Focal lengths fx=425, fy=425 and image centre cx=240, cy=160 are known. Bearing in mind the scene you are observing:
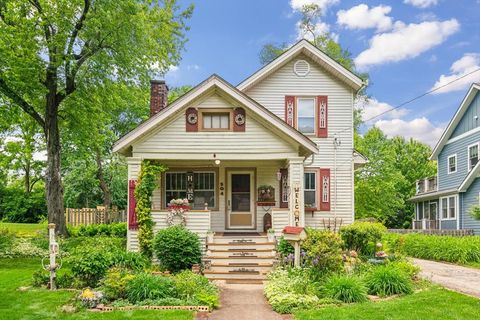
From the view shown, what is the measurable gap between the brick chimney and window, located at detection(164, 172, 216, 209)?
8.37 ft

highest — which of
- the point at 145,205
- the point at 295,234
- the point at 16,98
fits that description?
the point at 16,98

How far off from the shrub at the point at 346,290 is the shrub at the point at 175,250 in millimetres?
4377

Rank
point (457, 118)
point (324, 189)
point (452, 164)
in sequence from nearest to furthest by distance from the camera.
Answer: point (324, 189), point (457, 118), point (452, 164)

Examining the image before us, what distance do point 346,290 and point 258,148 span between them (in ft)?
19.9

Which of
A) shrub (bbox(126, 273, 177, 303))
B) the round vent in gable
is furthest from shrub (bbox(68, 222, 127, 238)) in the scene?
shrub (bbox(126, 273, 177, 303))

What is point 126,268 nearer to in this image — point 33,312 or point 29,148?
point 33,312

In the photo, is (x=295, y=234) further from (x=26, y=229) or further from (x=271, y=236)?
(x=26, y=229)

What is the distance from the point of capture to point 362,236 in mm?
14258

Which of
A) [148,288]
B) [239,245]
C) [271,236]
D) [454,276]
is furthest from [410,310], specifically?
[239,245]

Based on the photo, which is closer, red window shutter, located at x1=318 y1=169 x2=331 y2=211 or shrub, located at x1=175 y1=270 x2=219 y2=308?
shrub, located at x1=175 y1=270 x2=219 y2=308

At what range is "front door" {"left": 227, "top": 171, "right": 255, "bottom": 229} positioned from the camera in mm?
16016

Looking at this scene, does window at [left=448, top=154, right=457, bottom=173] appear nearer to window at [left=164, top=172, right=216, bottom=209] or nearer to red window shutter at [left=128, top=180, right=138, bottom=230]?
window at [left=164, top=172, right=216, bottom=209]

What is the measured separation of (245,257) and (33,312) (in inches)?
243

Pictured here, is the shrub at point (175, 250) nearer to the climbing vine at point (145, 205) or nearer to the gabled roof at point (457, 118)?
the climbing vine at point (145, 205)
